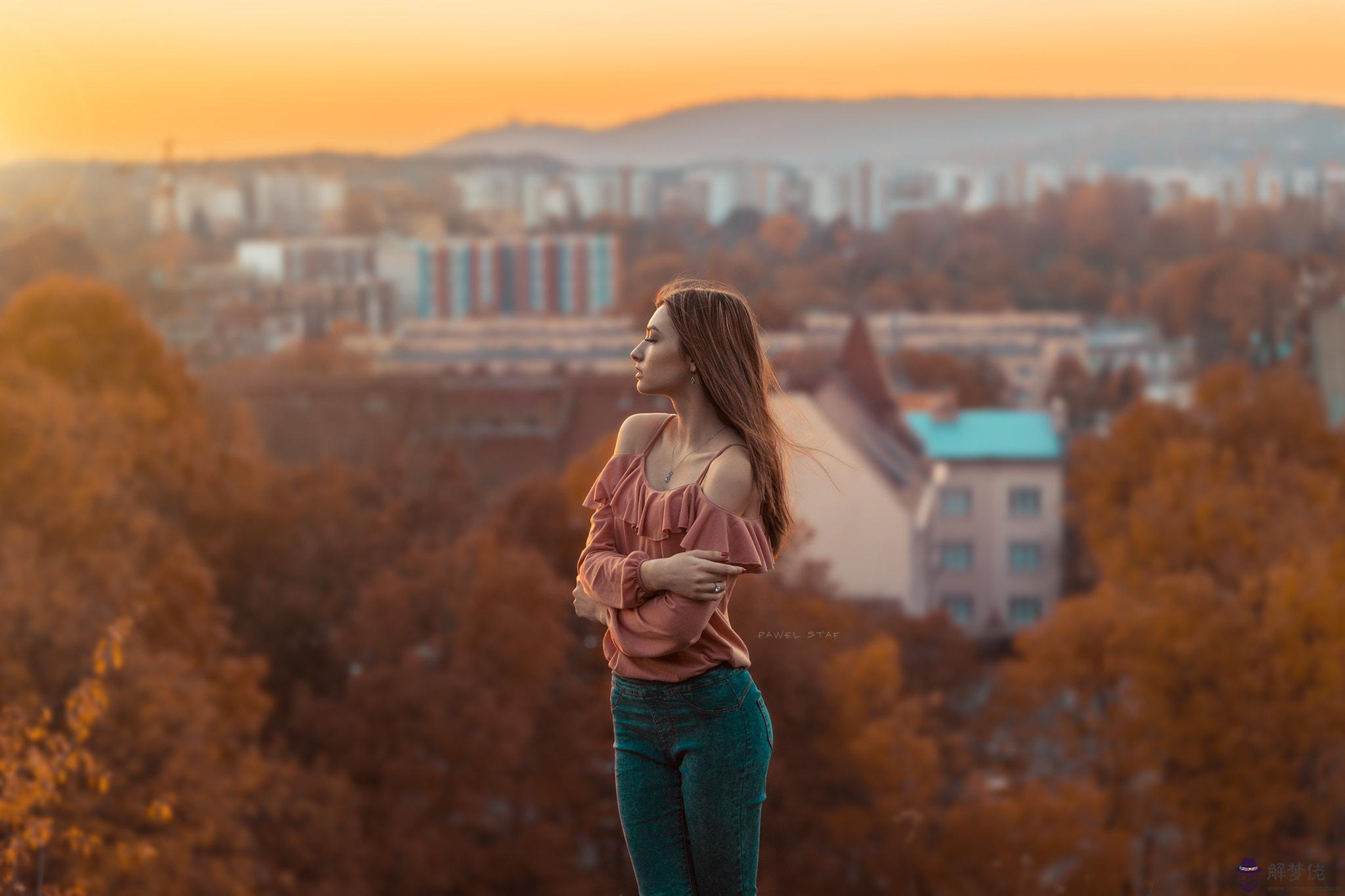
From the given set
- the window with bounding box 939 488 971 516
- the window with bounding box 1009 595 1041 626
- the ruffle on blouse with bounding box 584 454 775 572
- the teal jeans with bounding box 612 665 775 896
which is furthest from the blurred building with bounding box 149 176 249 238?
the teal jeans with bounding box 612 665 775 896

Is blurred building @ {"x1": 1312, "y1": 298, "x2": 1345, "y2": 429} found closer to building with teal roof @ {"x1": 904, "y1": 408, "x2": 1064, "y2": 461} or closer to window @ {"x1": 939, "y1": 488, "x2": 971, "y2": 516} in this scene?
building with teal roof @ {"x1": 904, "y1": 408, "x2": 1064, "y2": 461}

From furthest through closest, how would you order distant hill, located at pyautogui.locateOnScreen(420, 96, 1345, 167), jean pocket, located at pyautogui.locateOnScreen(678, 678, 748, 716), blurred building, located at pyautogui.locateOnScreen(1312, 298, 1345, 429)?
distant hill, located at pyautogui.locateOnScreen(420, 96, 1345, 167) → blurred building, located at pyautogui.locateOnScreen(1312, 298, 1345, 429) → jean pocket, located at pyautogui.locateOnScreen(678, 678, 748, 716)

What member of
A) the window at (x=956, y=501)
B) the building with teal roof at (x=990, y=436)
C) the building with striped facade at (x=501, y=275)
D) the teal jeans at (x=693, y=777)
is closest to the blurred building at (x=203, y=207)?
the building with striped facade at (x=501, y=275)

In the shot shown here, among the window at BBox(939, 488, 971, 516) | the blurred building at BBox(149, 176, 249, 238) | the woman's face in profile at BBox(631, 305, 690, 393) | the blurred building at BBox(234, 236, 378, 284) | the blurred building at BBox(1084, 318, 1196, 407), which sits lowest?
the window at BBox(939, 488, 971, 516)

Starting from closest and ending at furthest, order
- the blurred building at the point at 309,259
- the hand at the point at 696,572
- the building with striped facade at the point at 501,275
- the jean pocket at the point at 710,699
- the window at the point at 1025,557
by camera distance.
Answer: the hand at the point at 696,572
the jean pocket at the point at 710,699
the window at the point at 1025,557
the blurred building at the point at 309,259
the building with striped facade at the point at 501,275

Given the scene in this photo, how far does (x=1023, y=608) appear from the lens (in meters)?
63.2

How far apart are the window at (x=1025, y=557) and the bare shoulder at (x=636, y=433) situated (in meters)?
58.2

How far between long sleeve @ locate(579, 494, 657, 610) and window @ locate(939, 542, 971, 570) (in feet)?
193

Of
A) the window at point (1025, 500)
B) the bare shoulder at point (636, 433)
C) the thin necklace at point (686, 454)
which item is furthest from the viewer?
the window at point (1025, 500)

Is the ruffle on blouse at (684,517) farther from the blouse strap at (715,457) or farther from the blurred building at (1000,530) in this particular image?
the blurred building at (1000,530)

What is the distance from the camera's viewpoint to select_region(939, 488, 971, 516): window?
207ft

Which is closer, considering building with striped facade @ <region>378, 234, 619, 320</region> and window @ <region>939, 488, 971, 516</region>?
window @ <region>939, 488, 971, 516</region>

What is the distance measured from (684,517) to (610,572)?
224mm

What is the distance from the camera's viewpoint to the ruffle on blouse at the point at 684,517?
179 inches
